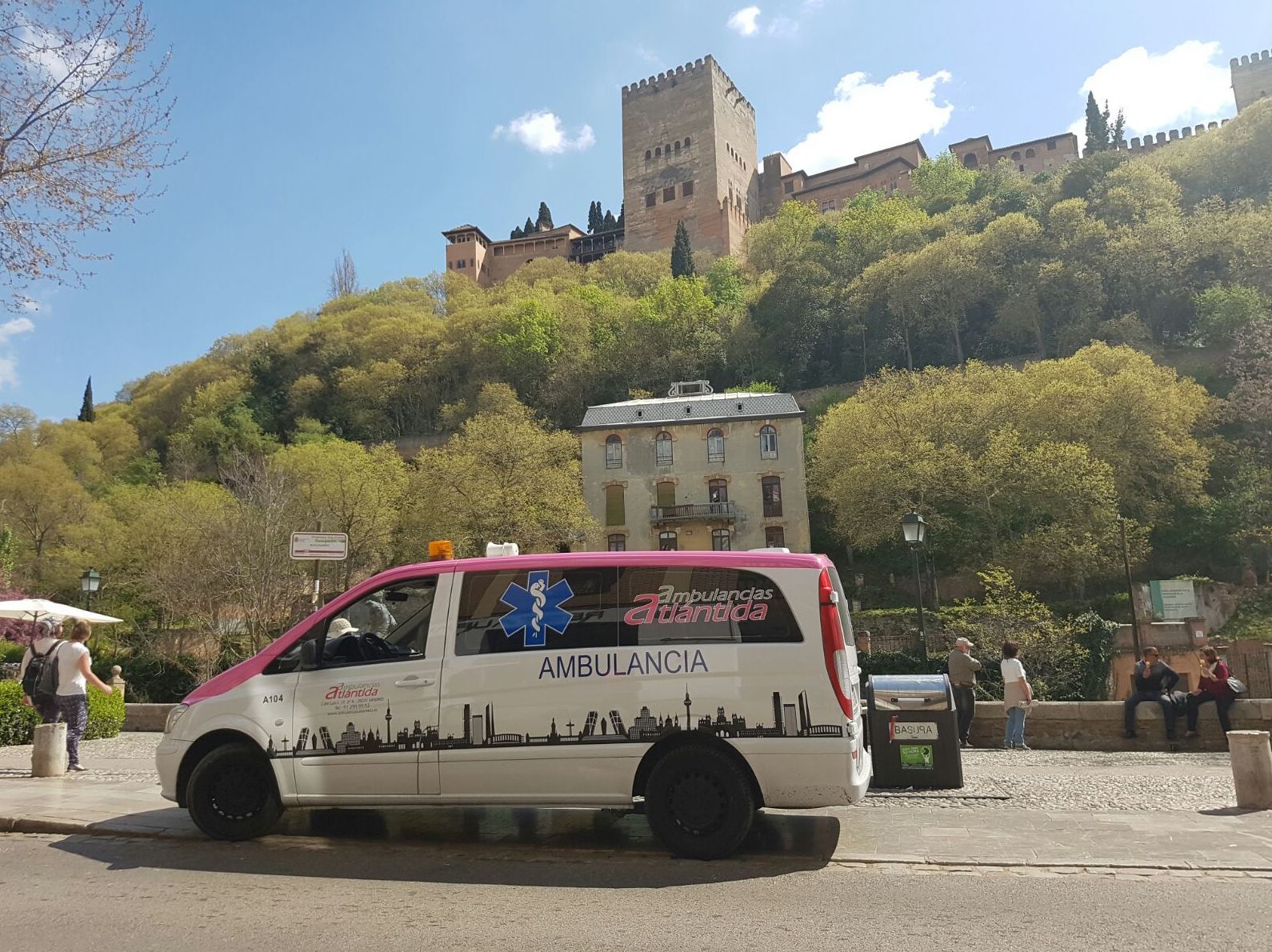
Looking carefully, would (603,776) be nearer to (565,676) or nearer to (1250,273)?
(565,676)

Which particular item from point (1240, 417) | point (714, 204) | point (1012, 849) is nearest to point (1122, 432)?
point (1240, 417)

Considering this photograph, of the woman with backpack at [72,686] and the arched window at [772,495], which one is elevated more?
the arched window at [772,495]

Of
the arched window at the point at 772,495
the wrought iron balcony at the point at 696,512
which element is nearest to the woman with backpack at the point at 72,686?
the wrought iron balcony at the point at 696,512

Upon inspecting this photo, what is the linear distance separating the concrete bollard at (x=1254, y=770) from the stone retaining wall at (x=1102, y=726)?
4.69 m

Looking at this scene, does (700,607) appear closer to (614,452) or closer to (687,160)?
(614,452)

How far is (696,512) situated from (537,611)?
128 feet

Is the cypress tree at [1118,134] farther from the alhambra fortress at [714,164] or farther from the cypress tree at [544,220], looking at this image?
the cypress tree at [544,220]

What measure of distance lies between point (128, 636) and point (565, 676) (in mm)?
29916

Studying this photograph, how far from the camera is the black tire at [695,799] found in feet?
19.7

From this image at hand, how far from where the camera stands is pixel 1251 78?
9881 centimetres

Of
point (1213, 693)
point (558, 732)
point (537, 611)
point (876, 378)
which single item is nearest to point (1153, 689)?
point (1213, 693)

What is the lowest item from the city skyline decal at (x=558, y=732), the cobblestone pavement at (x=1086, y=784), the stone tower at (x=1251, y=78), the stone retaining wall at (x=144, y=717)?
the cobblestone pavement at (x=1086, y=784)

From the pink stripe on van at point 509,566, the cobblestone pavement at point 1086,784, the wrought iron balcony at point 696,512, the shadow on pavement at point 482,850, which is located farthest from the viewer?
the wrought iron balcony at point 696,512

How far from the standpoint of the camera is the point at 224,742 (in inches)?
267
